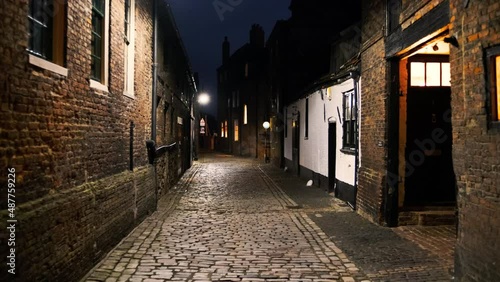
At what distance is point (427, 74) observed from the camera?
962cm

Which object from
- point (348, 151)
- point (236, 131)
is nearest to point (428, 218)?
point (348, 151)

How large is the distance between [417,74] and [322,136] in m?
6.64

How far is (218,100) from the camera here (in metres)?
57.1

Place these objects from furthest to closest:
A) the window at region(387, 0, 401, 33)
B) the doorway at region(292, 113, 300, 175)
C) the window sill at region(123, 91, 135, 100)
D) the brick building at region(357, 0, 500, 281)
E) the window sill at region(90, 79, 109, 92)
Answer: the doorway at region(292, 113, 300, 175), the window at region(387, 0, 401, 33), the window sill at region(123, 91, 135, 100), the window sill at region(90, 79, 109, 92), the brick building at region(357, 0, 500, 281)

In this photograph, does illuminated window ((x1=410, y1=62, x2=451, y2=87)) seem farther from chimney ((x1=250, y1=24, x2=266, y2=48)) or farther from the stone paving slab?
chimney ((x1=250, y1=24, x2=266, y2=48))

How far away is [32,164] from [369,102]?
7852 millimetres

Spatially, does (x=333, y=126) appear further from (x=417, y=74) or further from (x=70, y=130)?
(x=70, y=130)

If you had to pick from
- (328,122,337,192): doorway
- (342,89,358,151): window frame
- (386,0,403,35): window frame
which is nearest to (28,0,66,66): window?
(386,0,403,35): window frame

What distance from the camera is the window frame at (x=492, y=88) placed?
501 cm

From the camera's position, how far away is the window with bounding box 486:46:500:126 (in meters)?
5.01

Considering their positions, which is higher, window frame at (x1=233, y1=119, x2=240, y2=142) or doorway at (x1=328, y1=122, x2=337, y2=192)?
window frame at (x1=233, y1=119, x2=240, y2=142)

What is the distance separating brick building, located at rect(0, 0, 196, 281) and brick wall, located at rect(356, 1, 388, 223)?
5.21 m

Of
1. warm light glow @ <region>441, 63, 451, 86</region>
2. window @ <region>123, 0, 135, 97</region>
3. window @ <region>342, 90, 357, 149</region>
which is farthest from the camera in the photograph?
window @ <region>342, 90, 357, 149</region>

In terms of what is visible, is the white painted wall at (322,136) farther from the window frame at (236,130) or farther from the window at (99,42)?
the window frame at (236,130)
